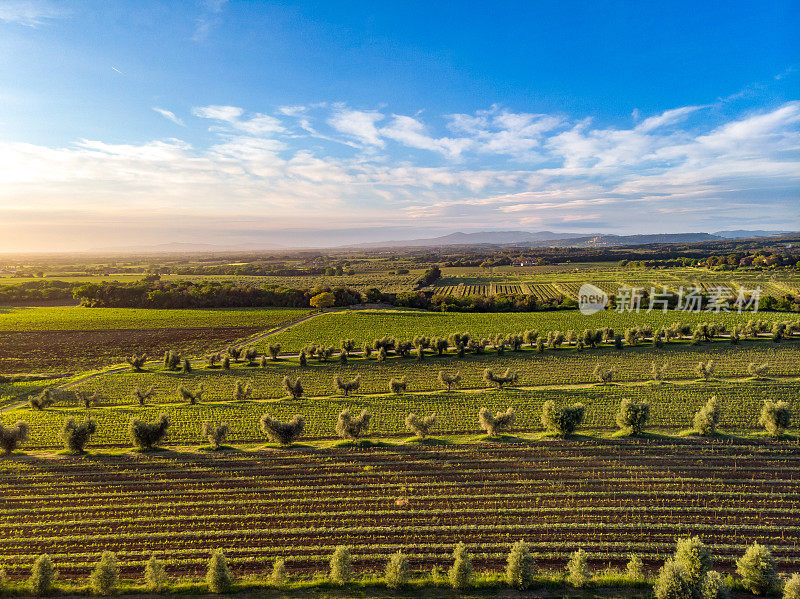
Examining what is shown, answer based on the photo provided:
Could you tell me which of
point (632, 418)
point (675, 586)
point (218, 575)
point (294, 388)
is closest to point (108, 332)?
point (294, 388)

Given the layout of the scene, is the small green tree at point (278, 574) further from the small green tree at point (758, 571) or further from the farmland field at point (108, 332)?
the farmland field at point (108, 332)

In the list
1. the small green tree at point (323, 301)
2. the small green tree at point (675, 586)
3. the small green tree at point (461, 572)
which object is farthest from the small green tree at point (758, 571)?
the small green tree at point (323, 301)

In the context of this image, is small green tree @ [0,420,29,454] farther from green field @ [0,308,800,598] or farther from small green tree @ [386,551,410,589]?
small green tree @ [386,551,410,589]

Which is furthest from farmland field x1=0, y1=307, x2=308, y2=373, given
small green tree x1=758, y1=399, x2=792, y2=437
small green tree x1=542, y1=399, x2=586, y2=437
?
small green tree x1=758, y1=399, x2=792, y2=437

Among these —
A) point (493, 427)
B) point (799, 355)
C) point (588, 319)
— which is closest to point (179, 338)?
point (493, 427)

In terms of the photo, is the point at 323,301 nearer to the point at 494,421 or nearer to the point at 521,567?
the point at 494,421
